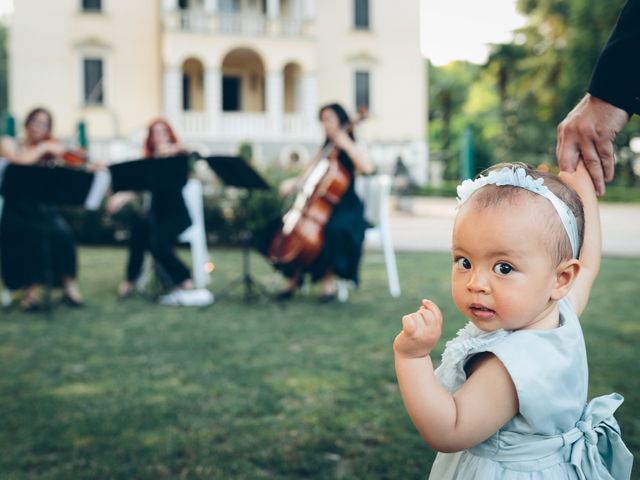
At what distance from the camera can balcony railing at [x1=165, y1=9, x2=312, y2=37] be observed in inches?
966

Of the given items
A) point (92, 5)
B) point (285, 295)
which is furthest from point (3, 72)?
point (285, 295)

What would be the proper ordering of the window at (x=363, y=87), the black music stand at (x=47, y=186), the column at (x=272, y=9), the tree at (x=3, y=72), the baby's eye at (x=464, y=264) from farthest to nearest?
the tree at (x=3, y=72)
the window at (x=363, y=87)
the column at (x=272, y=9)
the black music stand at (x=47, y=186)
the baby's eye at (x=464, y=264)

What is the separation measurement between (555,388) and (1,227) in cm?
597

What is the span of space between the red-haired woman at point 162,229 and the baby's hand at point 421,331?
5583 millimetres

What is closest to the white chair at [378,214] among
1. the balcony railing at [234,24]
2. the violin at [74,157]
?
the violin at [74,157]

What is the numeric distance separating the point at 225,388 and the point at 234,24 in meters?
23.5

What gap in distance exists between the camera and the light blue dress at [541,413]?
1.32 meters

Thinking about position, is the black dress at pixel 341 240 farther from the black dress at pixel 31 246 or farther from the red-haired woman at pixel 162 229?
the black dress at pixel 31 246

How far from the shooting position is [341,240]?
6156 millimetres

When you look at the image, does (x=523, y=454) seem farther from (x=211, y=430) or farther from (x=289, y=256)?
(x=289, y=256)

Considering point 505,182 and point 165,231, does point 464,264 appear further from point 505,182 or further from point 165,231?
point 165,231

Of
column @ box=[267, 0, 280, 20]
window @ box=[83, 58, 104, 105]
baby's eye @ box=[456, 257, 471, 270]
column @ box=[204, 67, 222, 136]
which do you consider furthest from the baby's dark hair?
column @ box=[267, 0, 280, 20]

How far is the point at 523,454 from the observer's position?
4.51 ft

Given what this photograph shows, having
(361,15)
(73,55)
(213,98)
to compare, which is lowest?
(213,98)
